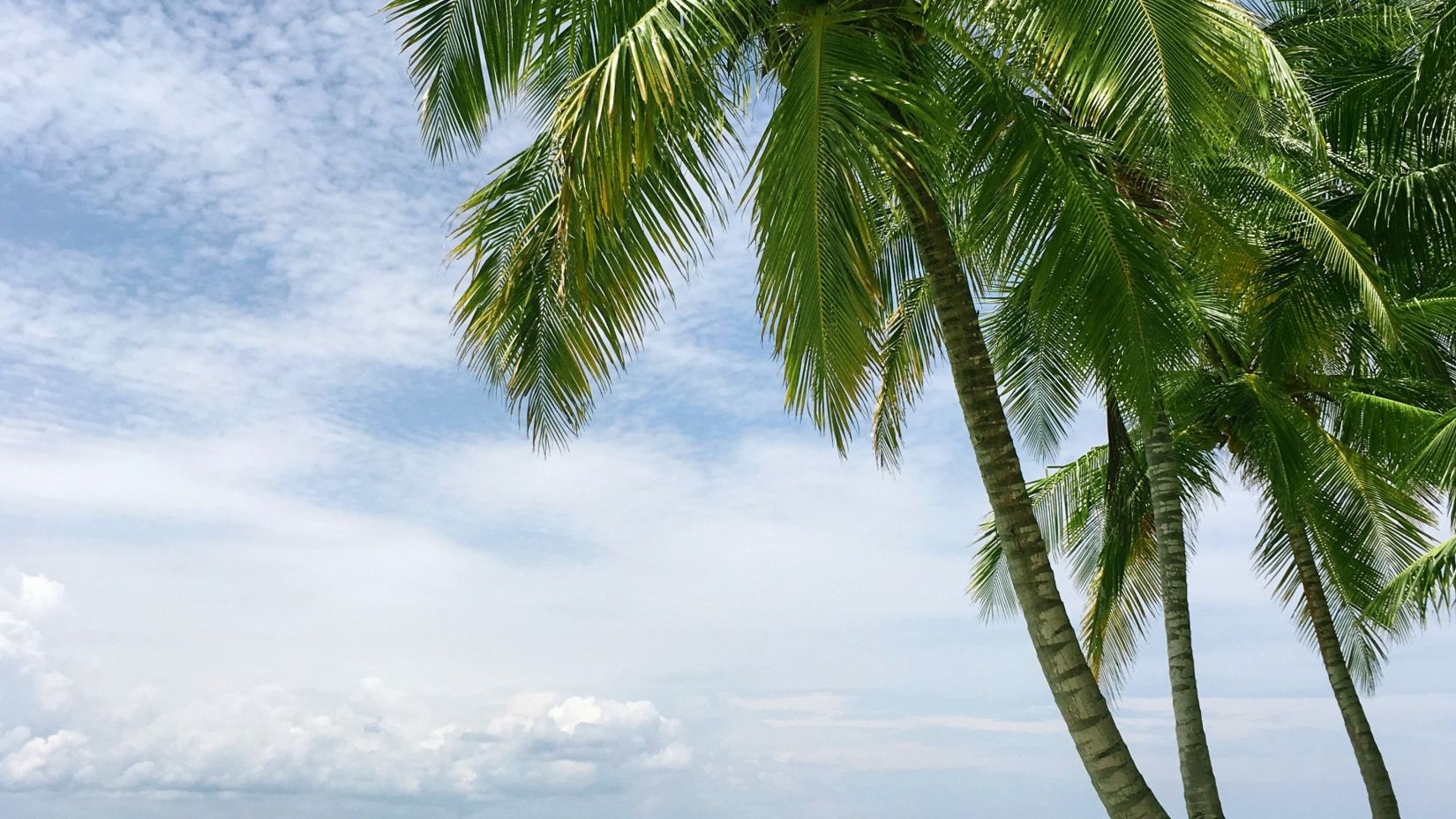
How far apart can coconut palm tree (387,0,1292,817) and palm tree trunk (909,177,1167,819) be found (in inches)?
0.5

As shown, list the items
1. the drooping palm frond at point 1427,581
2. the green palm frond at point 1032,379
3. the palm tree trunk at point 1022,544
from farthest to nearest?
1. the green palm frond at point 1032,379
2. the drooping palm frond at point 1427,581
3. the palm tree trunk at point 1022,544

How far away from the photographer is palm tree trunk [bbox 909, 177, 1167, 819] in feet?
19.9

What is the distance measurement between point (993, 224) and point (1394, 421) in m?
5.87

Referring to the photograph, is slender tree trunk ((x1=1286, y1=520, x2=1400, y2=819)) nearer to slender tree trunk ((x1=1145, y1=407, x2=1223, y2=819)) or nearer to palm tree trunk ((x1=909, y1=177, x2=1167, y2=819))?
slender tree trunk ((x1=1145, y1=407, x2=1223, y2=819))

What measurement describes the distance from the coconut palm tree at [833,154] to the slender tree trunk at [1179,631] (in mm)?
3296

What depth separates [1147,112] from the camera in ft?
18.5

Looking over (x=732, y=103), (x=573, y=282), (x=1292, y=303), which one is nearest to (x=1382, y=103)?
(x=1292, y=303)

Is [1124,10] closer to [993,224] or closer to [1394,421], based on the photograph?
[993,224]

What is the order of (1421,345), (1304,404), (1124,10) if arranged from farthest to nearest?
1. (1304,404)
2. (1421,345)
3. (1124,10)

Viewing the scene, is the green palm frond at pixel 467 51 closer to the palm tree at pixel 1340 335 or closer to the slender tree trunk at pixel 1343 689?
the palm tree at pixel 1340 335

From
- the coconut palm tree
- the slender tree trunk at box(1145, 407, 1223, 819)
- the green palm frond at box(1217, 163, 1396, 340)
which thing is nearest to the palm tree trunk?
the coconut palm tree

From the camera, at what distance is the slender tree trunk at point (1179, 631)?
30.8ft

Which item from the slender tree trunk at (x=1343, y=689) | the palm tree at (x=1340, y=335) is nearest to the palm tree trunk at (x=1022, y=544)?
the palm tree at (x=1340, y=335)

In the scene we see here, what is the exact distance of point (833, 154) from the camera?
19.0 ft
